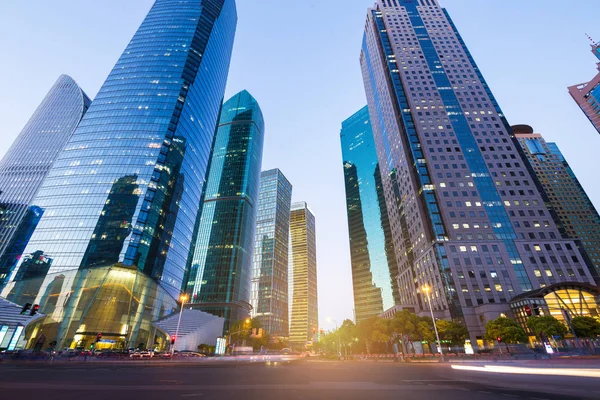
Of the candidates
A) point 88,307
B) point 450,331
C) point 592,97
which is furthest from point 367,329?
point 592,97

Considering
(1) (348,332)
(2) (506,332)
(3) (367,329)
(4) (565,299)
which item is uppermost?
(4) (565,299)

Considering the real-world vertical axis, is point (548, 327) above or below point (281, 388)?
above

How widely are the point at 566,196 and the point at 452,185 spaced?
116381 mm

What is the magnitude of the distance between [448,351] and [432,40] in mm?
133689

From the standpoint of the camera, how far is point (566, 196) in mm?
156750

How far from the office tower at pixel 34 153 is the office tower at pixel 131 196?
1673 inches

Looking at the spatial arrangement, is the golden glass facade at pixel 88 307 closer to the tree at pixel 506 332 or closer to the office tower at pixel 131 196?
the office tower at pixel 131 196

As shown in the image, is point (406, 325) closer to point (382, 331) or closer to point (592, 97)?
point (382, 331)

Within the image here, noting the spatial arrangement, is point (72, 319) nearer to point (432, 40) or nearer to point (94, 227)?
point (94, 227)

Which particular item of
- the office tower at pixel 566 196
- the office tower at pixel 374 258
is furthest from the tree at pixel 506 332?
the office tower at pixel 566 196

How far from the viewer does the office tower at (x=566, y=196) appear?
5655 inches

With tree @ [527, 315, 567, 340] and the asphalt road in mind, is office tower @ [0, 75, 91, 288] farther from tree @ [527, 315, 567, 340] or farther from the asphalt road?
tree @ [527, 315, 567, 340]

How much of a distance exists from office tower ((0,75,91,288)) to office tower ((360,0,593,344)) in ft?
468

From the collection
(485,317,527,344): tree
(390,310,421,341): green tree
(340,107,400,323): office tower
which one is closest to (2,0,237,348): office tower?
(390,310,421,341): green tree
